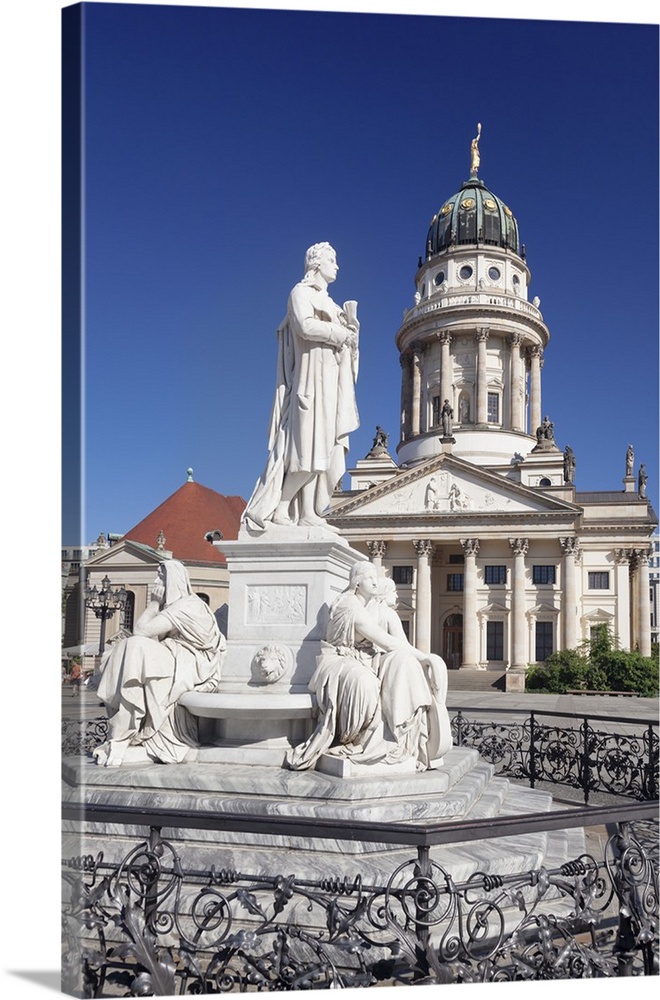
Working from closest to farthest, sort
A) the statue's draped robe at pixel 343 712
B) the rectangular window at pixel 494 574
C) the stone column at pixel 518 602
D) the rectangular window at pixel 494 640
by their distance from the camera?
1. the statue's draped robe at pixel 343 712
2. the stone column at pixel 518 602
3. the rectangular window at pixel 494 640
4. the rectangular window at pixel 494 574

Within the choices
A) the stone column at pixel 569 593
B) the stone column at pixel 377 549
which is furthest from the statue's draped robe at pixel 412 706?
the stone column at pixel 377 549

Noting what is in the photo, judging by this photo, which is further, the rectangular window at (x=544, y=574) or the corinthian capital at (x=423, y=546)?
the corinthian capital at (x=423, y=546)

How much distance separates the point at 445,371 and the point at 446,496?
1278 centimetres

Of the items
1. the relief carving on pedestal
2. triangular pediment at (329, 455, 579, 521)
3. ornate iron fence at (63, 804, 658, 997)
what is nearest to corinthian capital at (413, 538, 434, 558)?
triangular pediment at (329, 455, 579, 521)

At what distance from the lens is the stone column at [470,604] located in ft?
166

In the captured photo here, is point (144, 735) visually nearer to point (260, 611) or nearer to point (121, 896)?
point (260, 611)

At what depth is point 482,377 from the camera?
60.5 m

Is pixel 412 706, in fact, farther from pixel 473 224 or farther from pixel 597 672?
pixel 473 224

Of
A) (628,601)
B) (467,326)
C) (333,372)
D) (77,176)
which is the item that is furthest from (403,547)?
(77,176)

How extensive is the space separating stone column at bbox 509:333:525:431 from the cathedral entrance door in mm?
14490

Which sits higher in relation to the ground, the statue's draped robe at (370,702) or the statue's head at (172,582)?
the statue's head at (172,582)

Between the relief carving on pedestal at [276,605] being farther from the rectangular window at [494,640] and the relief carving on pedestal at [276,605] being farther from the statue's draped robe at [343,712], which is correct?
the rectangular window at [494,640]

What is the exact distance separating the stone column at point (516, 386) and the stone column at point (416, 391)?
6.60m

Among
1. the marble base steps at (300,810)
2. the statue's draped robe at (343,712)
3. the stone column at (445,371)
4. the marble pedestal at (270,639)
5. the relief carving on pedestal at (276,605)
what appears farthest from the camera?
the stone column at (445,371)
